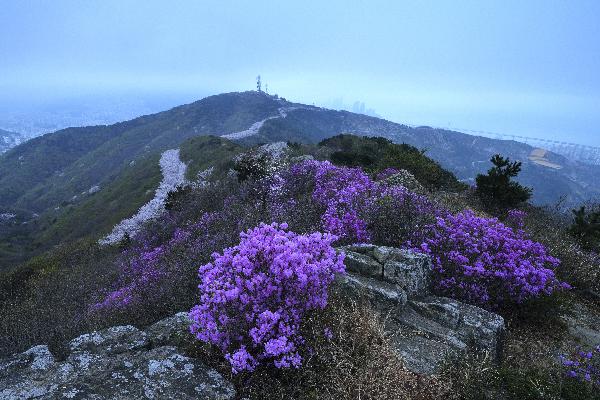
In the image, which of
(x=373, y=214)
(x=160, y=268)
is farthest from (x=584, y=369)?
(x=160, y=268)

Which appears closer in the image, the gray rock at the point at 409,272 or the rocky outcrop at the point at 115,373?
the rocky outcrop at the point at 115,373

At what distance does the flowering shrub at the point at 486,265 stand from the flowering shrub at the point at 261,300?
318 cm

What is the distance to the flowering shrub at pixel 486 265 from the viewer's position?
6.36 metres

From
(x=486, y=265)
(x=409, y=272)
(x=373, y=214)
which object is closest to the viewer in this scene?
(x=409, y=272)

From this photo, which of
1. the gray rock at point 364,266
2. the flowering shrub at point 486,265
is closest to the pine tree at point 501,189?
the flowering shrub at point 486,265

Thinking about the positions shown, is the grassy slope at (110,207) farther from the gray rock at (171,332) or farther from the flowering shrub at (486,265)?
the gray rock at (171,332)

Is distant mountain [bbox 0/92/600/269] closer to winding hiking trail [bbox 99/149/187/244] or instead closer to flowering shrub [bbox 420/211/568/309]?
winding hiking trail [bbox 99/149/187/244]

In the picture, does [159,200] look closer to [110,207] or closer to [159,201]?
[159,201]

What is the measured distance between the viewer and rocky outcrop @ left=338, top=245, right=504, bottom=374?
4.61 metres

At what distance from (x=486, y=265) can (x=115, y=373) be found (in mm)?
6021

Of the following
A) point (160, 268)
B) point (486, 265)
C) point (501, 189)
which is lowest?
point (160, 268)

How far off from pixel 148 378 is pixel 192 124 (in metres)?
181

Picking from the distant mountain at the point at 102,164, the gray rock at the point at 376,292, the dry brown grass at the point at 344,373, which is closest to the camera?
the dry brown grass at the point at 344,373

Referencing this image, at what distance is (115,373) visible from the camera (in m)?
4.06
